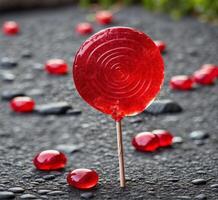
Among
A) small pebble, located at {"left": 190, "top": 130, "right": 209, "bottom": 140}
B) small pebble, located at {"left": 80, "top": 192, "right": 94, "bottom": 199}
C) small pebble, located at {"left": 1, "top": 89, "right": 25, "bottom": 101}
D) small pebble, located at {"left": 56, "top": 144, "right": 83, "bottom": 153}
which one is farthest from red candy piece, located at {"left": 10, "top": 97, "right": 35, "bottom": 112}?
small pebble, located at {"left": 80, "top": 192, "right": 94, "bottom": 199}

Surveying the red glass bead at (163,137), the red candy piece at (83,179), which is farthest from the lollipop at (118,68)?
the red glass bead at (163,137)

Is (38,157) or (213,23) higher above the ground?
(213,23)

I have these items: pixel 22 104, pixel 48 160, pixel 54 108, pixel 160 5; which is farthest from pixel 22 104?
pixel 160 5

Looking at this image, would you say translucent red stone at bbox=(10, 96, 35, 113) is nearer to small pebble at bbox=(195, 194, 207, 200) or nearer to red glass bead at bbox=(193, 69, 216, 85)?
red glass bead at bbox=(193, 69, 216, 85)

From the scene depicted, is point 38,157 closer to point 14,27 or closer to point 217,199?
point 217,199

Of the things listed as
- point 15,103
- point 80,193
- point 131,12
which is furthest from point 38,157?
point 131,12

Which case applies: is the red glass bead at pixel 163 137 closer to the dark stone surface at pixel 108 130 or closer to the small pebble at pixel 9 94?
the dark stone surface at pixel 108 130
